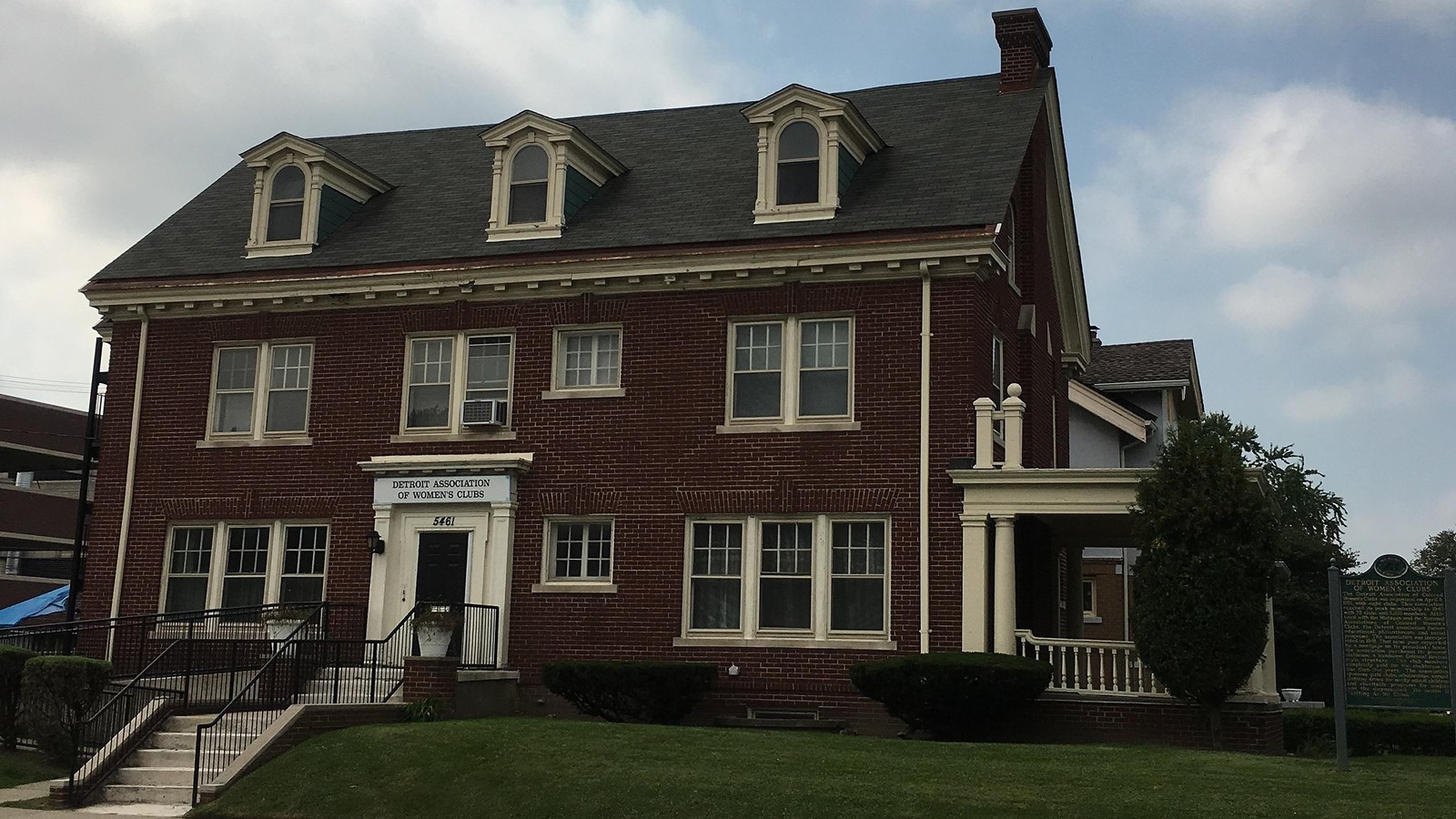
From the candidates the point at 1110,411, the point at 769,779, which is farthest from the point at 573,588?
the point at 1110,411

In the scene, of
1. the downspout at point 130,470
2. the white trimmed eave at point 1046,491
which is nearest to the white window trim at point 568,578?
the white trimmed eave at point 1046,491

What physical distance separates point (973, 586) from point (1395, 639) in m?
6.19

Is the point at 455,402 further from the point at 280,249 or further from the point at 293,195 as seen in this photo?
the point at 293,195

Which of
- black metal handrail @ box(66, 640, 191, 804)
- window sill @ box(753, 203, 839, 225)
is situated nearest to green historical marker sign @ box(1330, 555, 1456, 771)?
window sill @ box(753, 203, 839, 225)

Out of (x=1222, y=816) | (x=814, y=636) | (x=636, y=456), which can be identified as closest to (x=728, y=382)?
(x=636, y=456)

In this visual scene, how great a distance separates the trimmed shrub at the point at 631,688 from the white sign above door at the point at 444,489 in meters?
3.06

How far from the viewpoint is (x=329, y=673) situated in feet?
67.9

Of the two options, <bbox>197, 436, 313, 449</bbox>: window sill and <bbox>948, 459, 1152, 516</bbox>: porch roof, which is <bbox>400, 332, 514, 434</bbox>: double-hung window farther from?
<bbox>948, 459, 1152, 516</bbox>: porch roof

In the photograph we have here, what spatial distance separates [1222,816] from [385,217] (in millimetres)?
17580

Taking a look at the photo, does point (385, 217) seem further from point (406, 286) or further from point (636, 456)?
point (636, 456)

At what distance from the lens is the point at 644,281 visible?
2191 cm

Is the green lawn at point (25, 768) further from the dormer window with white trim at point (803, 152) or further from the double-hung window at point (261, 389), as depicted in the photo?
the dormer window with white trim at point (803, 152)

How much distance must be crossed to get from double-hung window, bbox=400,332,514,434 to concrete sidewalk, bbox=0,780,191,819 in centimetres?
780

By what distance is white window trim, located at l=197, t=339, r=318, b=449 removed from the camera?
23438 mm
